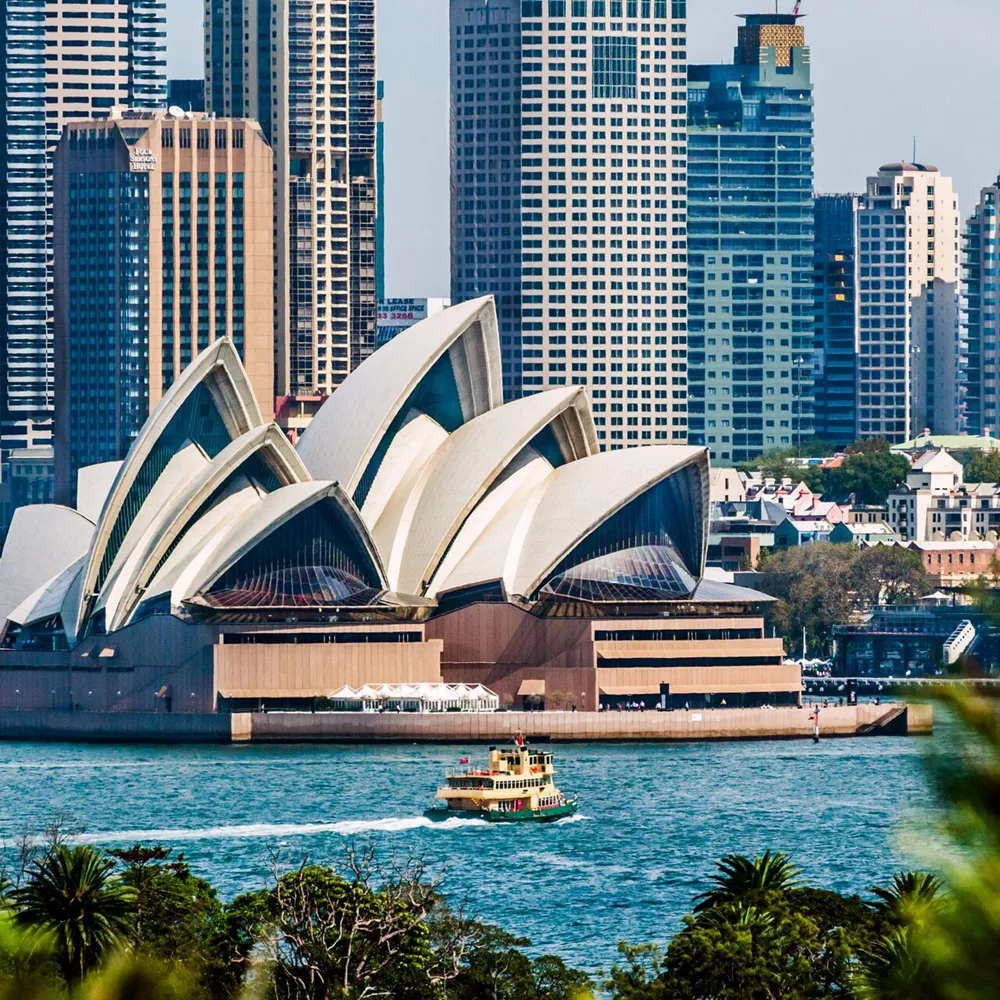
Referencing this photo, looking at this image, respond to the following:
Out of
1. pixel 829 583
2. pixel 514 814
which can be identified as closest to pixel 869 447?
pixel 829 583

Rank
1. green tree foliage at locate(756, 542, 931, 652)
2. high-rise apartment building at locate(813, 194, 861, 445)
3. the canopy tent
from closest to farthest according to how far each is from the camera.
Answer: the canopy tent < green tree foliage at locate(756, 542, 931, 652) < high-rise apartment building at locate(813, 194, 861, 445)

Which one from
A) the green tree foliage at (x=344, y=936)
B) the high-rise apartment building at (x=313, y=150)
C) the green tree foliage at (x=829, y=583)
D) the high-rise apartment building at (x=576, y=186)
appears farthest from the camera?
the high-rise apartment building at (x=576, y=186)

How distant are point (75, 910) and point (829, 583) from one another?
A: 90.6 m

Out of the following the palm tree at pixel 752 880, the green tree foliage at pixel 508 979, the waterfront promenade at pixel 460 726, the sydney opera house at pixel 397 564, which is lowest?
the green tree foliage at pixel 508 979

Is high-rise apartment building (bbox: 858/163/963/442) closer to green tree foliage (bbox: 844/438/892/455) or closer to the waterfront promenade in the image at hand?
green tree foliage (bbox: 844/438/892/455)

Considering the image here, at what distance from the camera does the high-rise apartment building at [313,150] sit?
145 metres

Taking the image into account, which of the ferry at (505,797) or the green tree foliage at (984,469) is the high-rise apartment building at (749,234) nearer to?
the green tree foliage at (984,469)

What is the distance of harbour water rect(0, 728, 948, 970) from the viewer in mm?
42906

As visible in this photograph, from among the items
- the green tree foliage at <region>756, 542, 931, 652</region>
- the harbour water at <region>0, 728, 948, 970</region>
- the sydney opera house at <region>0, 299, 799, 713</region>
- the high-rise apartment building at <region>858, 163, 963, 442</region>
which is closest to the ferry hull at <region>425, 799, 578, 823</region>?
the harbour water at <region>0, 728, 948, 970</region>

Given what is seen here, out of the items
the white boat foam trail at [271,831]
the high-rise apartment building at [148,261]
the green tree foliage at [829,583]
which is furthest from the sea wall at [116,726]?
the high-rise apartment building at [148,261]

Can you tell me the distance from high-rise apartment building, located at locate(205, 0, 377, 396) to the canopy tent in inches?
2777

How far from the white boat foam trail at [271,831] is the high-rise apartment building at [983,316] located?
139 meters

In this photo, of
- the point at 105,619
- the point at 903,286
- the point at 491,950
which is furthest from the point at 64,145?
the point at 491,950

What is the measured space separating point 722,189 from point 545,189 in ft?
62.8
